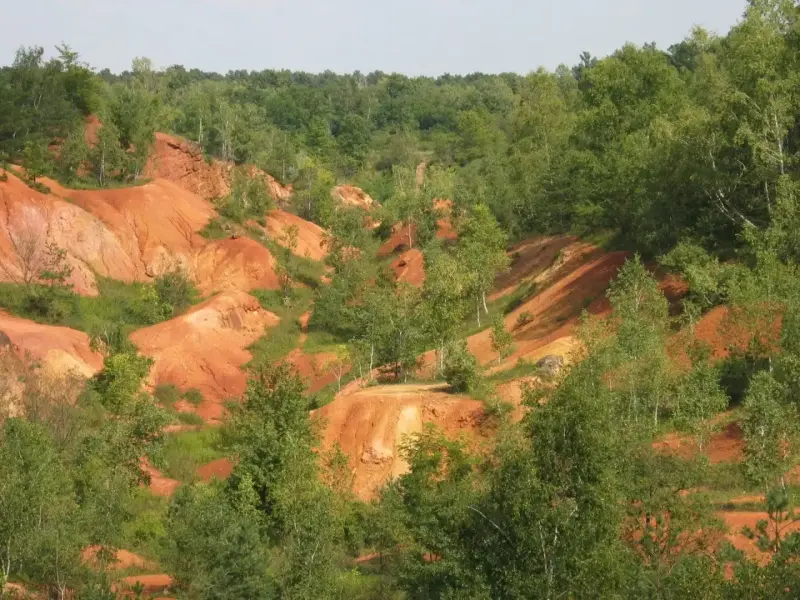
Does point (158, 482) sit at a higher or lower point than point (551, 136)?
lower

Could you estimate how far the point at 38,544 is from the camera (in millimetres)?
25641

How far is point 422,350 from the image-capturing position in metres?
48.2

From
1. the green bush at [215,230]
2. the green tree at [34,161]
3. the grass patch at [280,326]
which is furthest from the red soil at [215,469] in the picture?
the green bush at [215,230]

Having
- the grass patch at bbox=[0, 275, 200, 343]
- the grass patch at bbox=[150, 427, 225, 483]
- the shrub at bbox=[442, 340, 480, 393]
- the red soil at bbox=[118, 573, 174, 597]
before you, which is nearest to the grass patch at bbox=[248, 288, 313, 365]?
the grass patch at bbox=[0, 275, 200, 343]

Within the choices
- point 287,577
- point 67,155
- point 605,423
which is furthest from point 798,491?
point 67,155

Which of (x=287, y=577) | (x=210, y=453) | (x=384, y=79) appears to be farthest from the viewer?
(x=384, y=79)

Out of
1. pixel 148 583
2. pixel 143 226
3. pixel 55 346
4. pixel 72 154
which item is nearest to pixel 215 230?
pixel 143 226

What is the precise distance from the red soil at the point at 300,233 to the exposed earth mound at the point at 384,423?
31.2 meters

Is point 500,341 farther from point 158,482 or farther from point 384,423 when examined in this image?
point 158,482

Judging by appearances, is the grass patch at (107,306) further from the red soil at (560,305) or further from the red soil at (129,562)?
the red soil at (129,562)

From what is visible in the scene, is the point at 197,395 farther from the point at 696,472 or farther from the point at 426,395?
the point at 696,472

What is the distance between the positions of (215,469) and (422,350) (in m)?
10.8

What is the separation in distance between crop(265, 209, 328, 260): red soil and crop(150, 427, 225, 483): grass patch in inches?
1041

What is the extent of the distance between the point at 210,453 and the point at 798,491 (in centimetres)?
2306
